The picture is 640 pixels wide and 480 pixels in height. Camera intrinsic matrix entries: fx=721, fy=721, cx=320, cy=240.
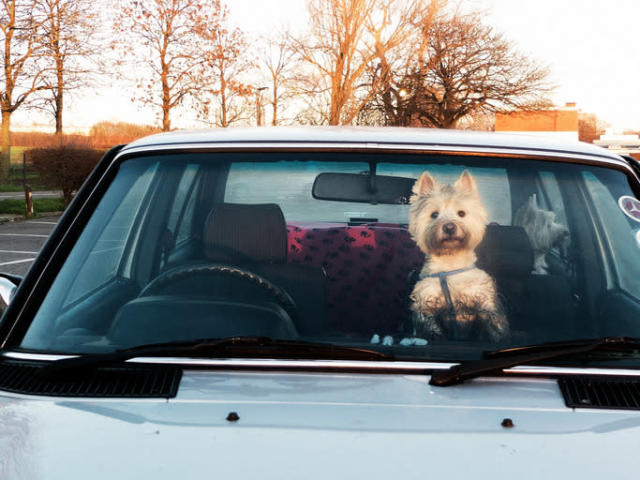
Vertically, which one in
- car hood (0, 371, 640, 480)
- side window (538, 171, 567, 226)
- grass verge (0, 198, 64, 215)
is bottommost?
grass verge (0, 198, 64, 215)

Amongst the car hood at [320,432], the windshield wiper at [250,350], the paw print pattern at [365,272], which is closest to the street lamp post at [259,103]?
the paw print pattern at [365,272]

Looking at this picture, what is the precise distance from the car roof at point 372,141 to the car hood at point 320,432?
704 mm

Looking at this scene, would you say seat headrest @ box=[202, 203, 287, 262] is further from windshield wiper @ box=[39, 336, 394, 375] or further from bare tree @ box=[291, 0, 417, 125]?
bare tree @ box=[291, 0, 417, 125]

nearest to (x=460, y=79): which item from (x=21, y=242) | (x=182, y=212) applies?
(x=21, y=242)

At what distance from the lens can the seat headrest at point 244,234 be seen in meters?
2.24

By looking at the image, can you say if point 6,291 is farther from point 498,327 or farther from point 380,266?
point 498,327

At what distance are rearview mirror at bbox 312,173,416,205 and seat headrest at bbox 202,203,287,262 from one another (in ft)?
0.61

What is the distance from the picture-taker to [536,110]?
3341 centimetres

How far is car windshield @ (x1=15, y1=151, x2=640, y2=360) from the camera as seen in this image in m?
2.01

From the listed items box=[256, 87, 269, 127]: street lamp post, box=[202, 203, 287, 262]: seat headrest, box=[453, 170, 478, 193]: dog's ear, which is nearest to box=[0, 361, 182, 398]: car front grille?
box=[202, 203, 287, 262]: seat headrest

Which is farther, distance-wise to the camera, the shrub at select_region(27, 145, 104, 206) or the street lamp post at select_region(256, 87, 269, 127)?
the street lamp post at select_region(256, 87, 269, 127)

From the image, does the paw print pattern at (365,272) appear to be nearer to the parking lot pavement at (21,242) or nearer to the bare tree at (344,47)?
the parking lot pavement at (21,242)

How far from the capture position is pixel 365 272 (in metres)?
2.39

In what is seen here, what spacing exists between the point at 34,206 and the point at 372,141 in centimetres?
2246
